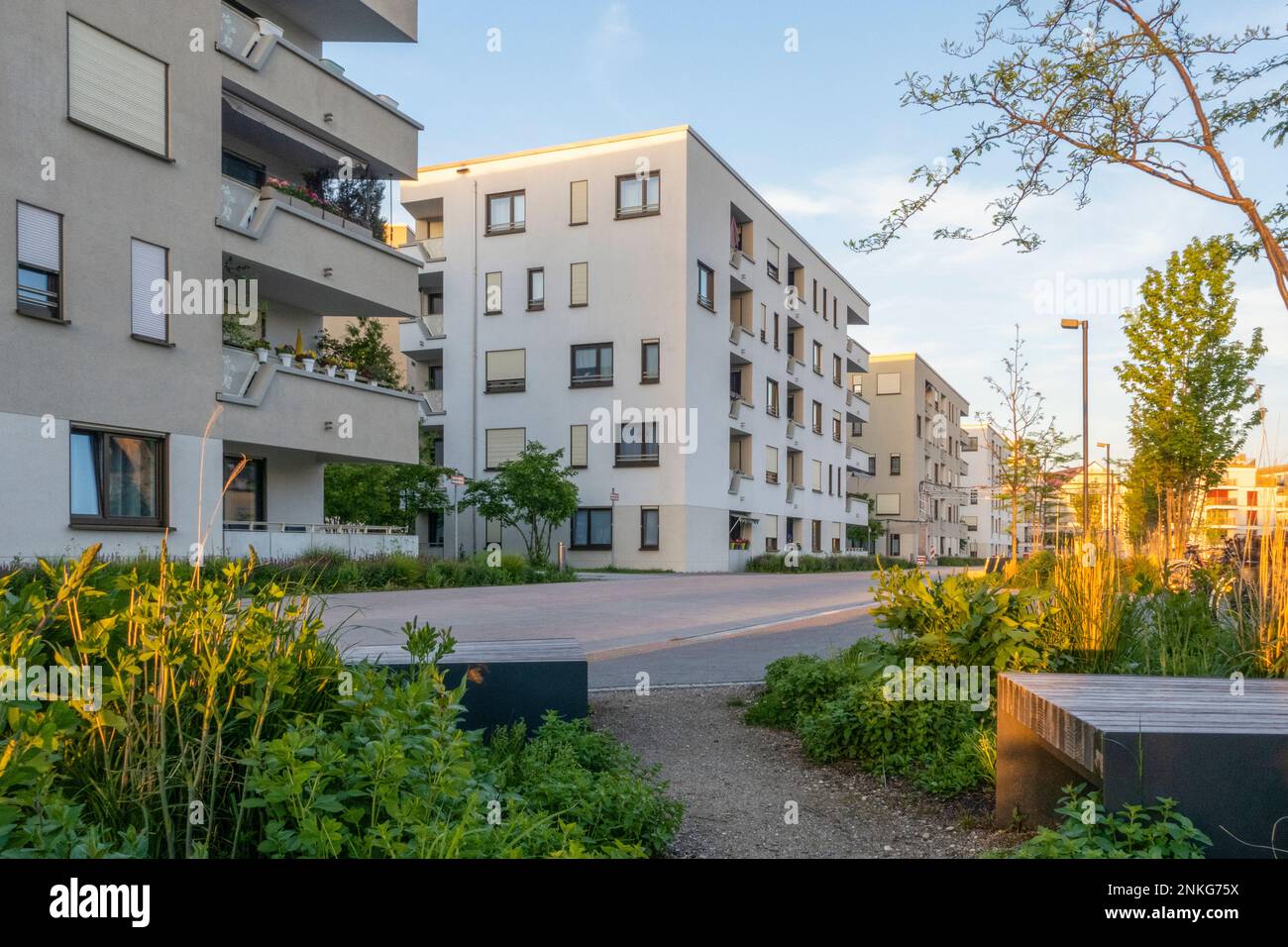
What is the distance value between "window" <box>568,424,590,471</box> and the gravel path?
1172 inches

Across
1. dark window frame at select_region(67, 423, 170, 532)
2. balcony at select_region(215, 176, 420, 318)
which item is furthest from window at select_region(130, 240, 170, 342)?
dark window frame at select_region(67, 423, 170, 532)

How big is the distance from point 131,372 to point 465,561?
931cm

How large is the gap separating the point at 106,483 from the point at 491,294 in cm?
2390

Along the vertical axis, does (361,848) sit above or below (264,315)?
below

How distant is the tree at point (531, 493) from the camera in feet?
104

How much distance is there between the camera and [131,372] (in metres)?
15.9

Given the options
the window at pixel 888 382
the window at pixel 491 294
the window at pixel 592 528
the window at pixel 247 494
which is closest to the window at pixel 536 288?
the window at pixel 491 294

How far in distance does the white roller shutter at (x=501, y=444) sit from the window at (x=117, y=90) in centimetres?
2151

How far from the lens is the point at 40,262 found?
14.6m

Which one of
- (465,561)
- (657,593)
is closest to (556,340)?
(465,561)

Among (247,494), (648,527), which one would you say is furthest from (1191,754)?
(648,527)

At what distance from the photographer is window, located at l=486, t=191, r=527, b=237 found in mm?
38312

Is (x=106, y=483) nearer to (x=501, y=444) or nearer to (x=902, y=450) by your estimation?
(x=501, y=444)
